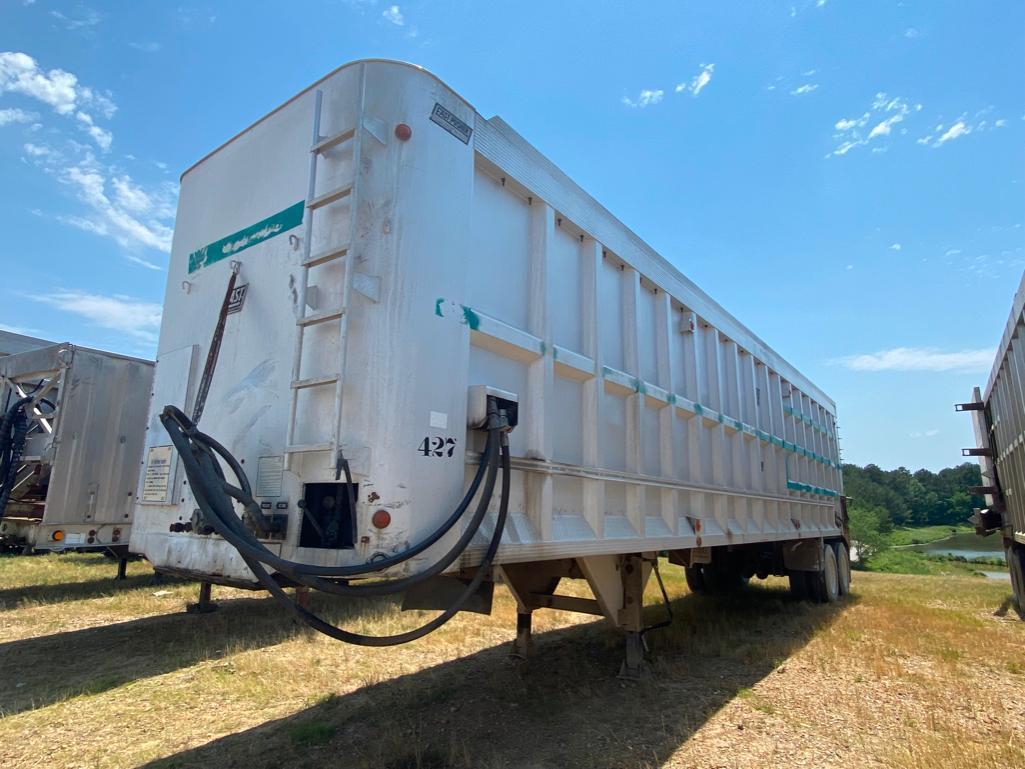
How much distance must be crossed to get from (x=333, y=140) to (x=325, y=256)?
0.59 m

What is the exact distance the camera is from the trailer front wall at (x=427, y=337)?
266 cm

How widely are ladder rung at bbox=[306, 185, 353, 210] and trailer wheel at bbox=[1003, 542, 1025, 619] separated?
37.5 ft

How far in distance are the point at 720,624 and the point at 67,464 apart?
873cm

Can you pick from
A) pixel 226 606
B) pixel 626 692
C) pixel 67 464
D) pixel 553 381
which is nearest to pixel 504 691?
pixel 626 692

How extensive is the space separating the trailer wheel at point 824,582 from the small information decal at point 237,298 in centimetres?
941

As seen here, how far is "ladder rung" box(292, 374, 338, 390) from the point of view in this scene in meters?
2.61

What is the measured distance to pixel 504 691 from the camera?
4.79 metres

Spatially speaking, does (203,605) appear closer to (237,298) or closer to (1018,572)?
(237,298)

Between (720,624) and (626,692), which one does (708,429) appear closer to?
(626,692)

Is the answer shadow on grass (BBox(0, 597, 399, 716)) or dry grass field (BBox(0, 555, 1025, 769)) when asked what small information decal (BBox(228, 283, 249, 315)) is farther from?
shadow on grass (BBox(0, 597, 399, 716))

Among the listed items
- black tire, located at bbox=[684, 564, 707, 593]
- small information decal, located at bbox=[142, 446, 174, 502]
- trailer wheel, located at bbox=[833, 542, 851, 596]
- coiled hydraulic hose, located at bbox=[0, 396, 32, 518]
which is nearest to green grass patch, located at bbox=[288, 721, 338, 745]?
small information decal, located at bbox=[142, 446, 174, 502]

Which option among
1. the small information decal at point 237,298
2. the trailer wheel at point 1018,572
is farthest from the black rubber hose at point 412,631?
the trailer wheel at point 1018,572

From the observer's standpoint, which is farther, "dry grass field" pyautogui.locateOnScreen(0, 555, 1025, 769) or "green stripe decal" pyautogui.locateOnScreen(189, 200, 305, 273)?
"dry grass field" pyautogui.locateOnScreen(0, 555, 1025, 769)

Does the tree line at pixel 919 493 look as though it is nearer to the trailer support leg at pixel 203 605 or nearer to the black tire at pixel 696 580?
the black tire at pixel 696 580
